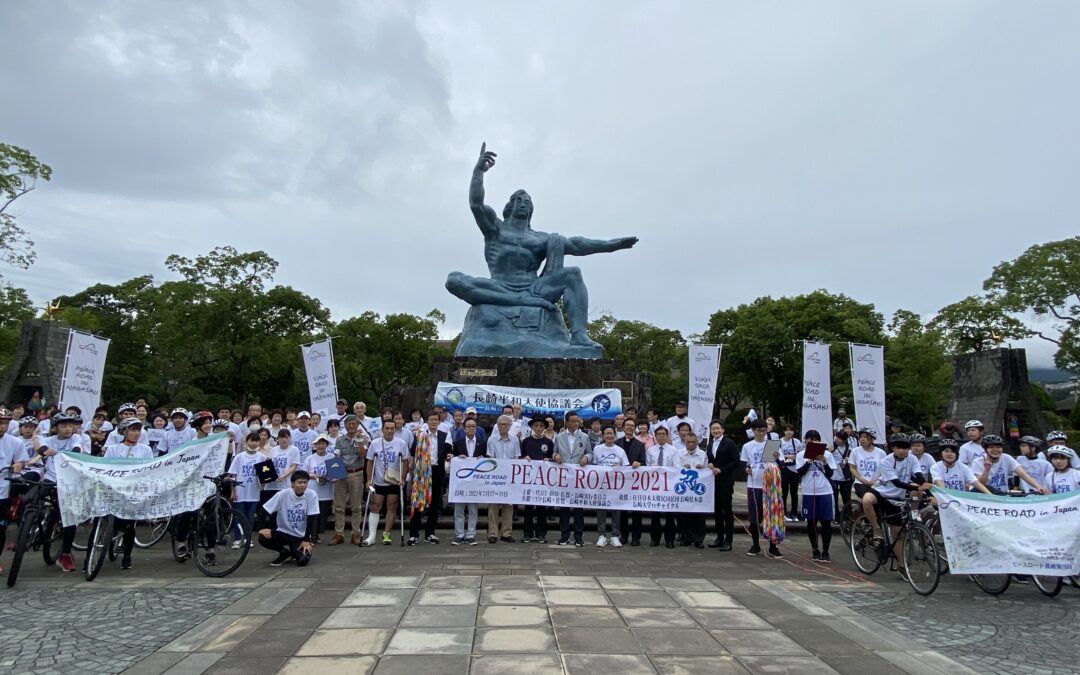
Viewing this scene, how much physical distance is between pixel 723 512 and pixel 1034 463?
3.63 metres

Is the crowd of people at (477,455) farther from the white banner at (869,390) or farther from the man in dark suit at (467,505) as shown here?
the white banner at (869,390)

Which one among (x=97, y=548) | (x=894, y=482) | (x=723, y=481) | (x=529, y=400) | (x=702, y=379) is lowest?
(x=97, y=548)

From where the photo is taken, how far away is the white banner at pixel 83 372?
1335 cm

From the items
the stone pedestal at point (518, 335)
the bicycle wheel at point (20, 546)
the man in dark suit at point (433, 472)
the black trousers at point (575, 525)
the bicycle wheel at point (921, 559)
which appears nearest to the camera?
the bicycle wheel at point (20, 546)

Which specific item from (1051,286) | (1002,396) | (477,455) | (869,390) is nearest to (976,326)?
(1051,286)

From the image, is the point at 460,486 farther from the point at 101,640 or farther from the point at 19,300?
the point at 19,300

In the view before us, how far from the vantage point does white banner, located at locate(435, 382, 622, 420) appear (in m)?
13.6

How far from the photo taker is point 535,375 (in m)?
14.9

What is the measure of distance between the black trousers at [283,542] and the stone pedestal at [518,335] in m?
8.05

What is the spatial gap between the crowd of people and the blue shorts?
0.02m

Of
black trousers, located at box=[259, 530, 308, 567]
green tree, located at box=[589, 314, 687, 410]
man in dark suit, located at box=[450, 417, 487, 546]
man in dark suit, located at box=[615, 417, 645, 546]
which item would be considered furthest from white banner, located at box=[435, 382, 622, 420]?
green tree, located at box=[589, 314, 687, 410]

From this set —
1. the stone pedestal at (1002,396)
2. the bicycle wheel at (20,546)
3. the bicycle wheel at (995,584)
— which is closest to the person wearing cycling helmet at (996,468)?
the bicycle wheel at (995,584)

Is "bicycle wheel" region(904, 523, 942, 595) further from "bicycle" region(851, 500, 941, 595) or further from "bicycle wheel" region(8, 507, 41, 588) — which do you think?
"bicycle wheel" region(8, 507, 41, 588)

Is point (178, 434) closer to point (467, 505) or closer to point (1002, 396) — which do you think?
point (467, 505)
